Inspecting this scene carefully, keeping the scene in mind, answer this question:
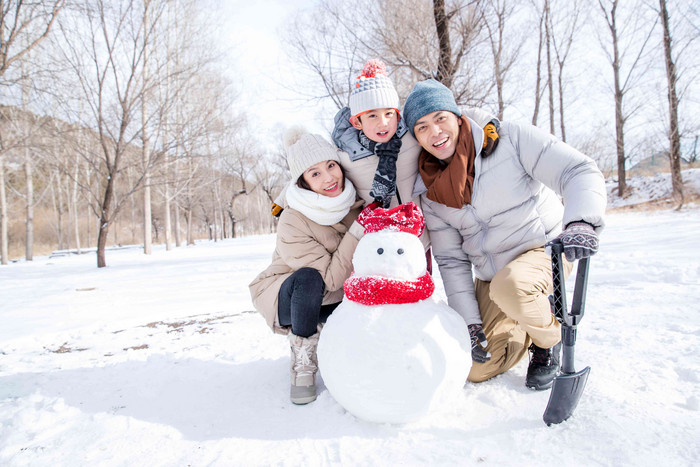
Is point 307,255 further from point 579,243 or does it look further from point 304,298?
point 579,243

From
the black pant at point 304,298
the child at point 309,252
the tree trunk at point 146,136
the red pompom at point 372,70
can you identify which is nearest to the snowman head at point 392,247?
the child at point 309,252

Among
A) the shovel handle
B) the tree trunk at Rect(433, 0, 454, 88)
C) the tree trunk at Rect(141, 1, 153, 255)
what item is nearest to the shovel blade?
the shovel handle

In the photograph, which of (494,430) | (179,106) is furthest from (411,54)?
(179,106)

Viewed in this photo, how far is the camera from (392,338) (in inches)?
54.0

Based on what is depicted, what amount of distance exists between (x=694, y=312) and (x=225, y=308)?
147 inches

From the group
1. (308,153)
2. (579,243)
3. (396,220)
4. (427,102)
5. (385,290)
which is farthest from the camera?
(308,153)

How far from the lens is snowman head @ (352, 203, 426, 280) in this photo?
147 cm

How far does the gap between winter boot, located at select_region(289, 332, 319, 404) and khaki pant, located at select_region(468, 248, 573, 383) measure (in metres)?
0.74

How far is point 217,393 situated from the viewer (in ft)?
6.26

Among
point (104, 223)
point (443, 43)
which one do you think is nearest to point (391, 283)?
point (443, 43)

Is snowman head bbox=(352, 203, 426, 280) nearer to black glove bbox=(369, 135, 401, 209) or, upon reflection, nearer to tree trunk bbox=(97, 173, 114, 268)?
black glove bbox=(369, 135, 401, 209)

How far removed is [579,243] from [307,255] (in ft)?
3.74

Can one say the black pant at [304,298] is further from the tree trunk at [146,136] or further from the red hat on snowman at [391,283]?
the tree trunk at [146,136]

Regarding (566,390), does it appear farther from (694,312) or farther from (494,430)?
(694,312)
